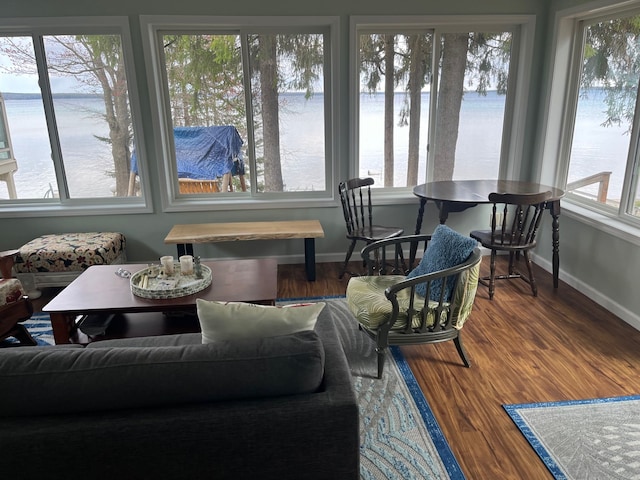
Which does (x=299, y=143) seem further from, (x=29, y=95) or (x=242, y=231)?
(x=29, y=95)

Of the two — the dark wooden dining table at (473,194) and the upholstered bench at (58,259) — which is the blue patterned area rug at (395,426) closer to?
the dark wooden dining table at (473,194)

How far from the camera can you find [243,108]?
395cm

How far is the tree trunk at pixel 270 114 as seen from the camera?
12.5ft

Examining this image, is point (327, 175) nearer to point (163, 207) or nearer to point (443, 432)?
point (163, 207)

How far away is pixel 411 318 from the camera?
2268 mm

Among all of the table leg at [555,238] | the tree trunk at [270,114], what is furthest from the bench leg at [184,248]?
the table leg at [555,238]

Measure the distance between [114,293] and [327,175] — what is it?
221cm

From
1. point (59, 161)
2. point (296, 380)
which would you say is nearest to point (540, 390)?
point (296, 380)

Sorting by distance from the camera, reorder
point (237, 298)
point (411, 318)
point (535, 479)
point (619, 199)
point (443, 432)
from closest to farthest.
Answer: point (535, 479), point (443, 432), point (411, 318), point (237, 298), point (619, 199)

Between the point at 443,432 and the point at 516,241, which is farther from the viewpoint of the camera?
the point at 516,241

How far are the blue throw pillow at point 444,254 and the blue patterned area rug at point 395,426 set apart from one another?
0.49 metres

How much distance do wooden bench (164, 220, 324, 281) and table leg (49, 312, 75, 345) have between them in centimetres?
127

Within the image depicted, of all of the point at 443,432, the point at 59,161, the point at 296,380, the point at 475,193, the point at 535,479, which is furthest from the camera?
the point at 59,161

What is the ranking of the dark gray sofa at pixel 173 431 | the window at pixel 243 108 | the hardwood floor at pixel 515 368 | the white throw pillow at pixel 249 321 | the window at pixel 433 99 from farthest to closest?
the window at pixel 433 99
the window at pixel 243 108
the hardwood floor at pixel 515 368
the white throw pillow at pixel 249 321
the dark gray sofa at pixel 173 431
